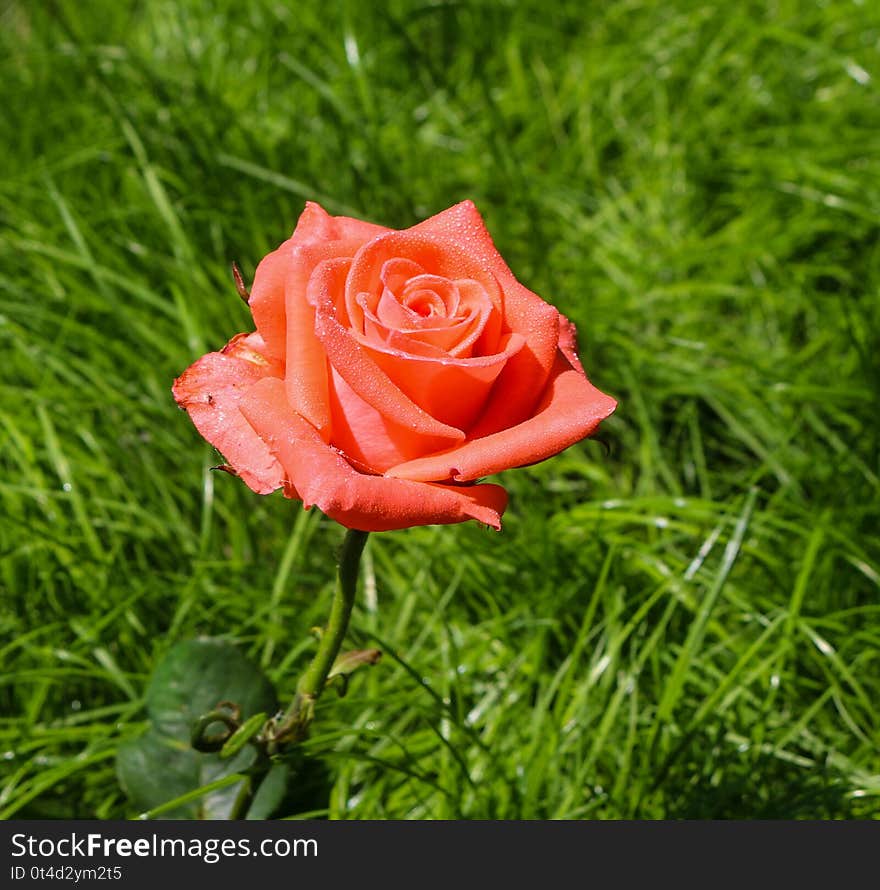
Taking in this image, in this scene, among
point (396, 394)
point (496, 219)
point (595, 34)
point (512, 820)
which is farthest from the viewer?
point (595, 34)

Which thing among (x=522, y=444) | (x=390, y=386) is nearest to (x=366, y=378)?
(x=390, y=386)

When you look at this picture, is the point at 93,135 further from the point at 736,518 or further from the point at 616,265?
the point at 736,518

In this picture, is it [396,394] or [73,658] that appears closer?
[396,394]

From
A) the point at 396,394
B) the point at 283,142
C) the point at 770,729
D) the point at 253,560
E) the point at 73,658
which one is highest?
the point at 396,394

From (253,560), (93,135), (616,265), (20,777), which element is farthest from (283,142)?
(20,777)

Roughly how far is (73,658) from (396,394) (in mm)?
1028

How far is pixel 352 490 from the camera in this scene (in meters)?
0.86

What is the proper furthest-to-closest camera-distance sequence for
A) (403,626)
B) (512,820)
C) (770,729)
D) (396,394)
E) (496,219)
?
1. (496,219)
2. (403,626)
3. (770,729)
4. (512,820)
5. (396,394)

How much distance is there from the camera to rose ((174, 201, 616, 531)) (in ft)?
2.94

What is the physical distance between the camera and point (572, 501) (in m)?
2.04

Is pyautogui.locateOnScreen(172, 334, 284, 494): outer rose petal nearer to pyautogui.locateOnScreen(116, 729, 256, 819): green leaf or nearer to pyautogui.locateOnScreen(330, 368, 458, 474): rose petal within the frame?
pyautogui.locateOnScreen(330, 368, 458, 474): rose petal

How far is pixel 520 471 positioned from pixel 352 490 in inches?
45.0

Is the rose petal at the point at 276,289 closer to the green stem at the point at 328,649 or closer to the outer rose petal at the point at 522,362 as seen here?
the outer rose petal at the point at 522,362

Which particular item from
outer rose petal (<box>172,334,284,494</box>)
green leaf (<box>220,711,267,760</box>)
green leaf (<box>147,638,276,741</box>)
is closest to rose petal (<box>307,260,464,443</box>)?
outer rose petal (<box>172,334,284,494</box>)
